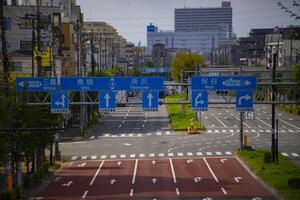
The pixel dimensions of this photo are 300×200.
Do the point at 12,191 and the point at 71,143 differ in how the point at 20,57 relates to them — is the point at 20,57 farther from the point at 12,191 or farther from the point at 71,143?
the point at 12,191

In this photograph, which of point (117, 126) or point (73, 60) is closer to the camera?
point (117, 126)

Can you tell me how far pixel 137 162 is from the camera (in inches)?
1815

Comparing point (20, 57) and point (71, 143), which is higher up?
point (20, 57)

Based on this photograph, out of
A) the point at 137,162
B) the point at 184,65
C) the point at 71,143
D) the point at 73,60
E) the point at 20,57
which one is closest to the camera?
the point at 137,162

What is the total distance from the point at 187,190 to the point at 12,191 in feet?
30.7

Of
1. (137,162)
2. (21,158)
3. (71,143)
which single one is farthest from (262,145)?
(21,158)

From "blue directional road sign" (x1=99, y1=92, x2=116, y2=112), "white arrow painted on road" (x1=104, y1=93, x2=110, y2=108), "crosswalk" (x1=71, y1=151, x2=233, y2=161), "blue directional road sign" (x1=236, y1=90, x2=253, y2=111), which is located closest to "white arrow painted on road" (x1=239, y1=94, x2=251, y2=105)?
"blue directional road sign" (x1=236, y1=90, x2=253, y2=111)

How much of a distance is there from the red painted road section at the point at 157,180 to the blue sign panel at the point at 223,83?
552 cm

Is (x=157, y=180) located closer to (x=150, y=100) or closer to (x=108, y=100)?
(x=150, y=100)

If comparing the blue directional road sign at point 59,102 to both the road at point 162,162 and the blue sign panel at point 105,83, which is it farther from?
the road at point 162,162

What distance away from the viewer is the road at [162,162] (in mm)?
33562

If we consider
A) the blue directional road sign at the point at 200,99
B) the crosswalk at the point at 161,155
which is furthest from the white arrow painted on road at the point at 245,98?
the crosswalk at the point at 161,155

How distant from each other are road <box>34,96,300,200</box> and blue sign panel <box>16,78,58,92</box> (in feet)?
18.7

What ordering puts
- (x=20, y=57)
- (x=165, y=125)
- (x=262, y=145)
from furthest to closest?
1. (x=165, y=125)
2. (x=20, y=57)
3. (x=262, y=145)
